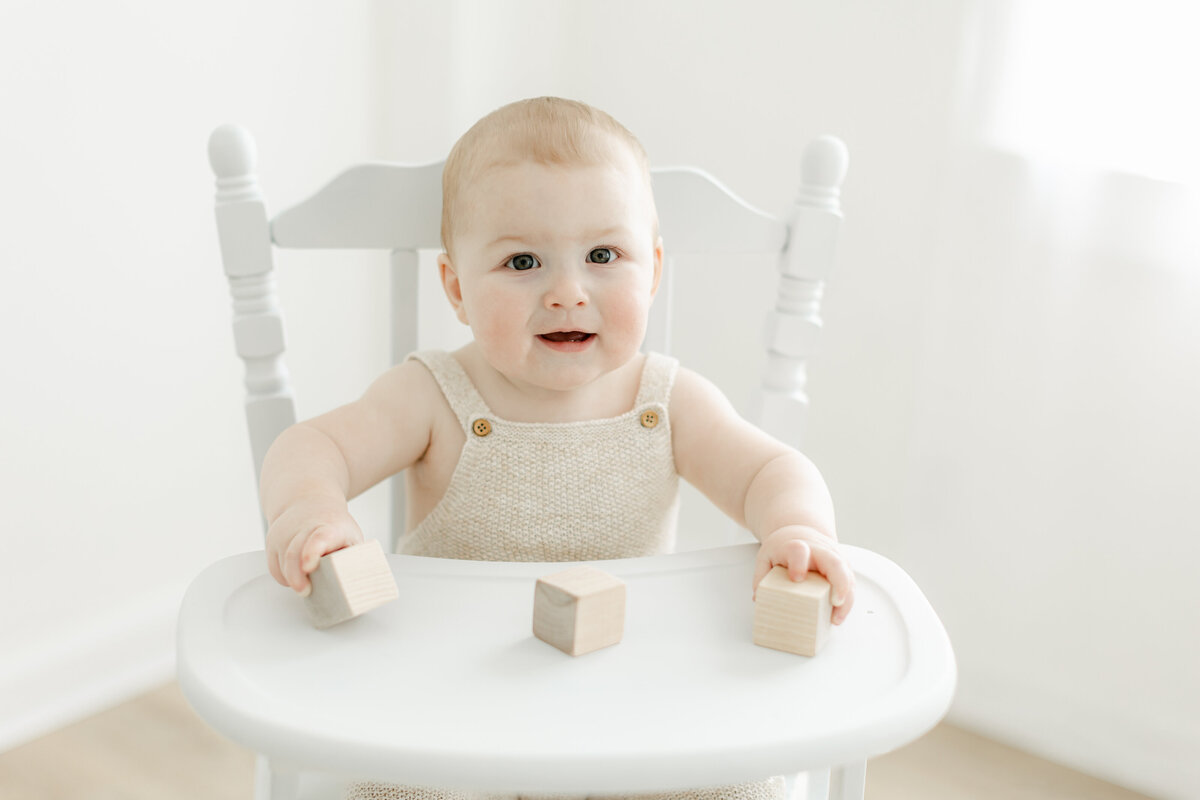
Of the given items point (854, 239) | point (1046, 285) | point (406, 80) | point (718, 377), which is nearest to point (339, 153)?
point (406, 80)

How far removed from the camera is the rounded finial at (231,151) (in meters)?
0.82

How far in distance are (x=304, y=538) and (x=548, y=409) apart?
0.27m

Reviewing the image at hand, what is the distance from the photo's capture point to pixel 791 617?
61 centimetres

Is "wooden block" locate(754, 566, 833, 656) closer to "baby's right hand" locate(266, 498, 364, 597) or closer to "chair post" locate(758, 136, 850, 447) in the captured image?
"baby's right hand" locate(266, 498, 364, 597)

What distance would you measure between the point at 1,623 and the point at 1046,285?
4.53ft

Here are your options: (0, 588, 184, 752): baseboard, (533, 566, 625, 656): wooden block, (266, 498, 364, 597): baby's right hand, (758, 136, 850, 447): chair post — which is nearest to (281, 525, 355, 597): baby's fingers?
(266, 498, 364, 597): baby's right hand

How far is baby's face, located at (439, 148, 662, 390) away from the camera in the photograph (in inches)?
30.5

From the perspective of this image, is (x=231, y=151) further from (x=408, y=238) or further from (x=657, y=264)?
(x=657, y=264)

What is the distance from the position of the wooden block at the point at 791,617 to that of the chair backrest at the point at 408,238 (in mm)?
383

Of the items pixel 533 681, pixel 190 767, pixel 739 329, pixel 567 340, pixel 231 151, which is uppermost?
pixel 231 151

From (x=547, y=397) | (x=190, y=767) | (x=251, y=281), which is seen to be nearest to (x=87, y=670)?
(x=190, y=767)

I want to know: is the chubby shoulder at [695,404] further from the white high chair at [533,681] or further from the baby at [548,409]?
the white high chair at [533,681]

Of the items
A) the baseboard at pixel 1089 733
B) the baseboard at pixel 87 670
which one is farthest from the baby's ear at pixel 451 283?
the baseboard at pixel 1089 733

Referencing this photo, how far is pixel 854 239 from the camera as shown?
1479 mm
